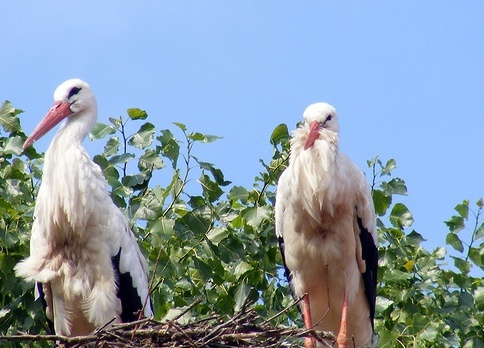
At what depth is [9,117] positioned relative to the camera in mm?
6340

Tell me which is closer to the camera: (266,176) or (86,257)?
(86,257)

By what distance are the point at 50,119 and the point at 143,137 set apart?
1.65 feet

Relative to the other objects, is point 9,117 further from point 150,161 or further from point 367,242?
point 367,242

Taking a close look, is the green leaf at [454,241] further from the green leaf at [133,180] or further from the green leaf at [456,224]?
the green leaf at [133,180]

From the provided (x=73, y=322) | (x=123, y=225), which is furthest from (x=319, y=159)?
(x=73, y=322)

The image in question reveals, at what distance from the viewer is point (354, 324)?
6.29m

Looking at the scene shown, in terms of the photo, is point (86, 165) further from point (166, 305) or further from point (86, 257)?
point (166, 305)

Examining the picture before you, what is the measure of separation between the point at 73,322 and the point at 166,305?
0.56 m

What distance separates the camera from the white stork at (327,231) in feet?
19.8

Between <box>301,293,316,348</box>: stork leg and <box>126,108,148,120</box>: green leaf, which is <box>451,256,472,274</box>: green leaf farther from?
<box>126,108,148,120</box>: green leaf

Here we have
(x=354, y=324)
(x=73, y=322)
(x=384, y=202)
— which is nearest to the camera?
(x=73, y=322)

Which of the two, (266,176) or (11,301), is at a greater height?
(266,176)

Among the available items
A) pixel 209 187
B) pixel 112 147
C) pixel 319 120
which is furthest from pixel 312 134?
pixel 112 147

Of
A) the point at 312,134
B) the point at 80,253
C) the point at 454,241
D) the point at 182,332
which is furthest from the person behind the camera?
the point at 454,241
